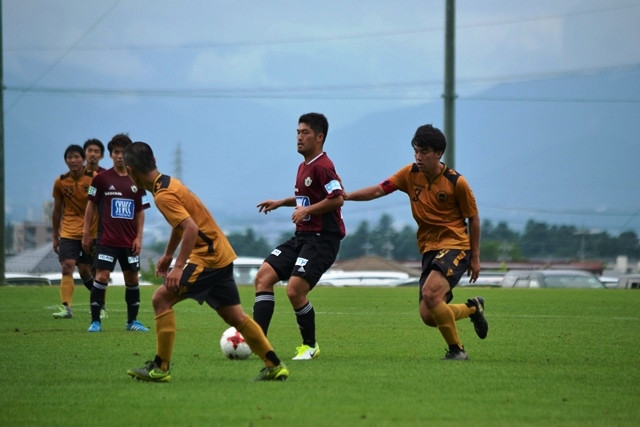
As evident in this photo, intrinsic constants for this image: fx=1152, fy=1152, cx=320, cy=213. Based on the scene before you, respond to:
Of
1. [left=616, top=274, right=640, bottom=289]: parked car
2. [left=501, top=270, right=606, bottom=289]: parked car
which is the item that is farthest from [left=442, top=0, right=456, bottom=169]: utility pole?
[left=616, top=274, right=640, bottom=289]: parked car

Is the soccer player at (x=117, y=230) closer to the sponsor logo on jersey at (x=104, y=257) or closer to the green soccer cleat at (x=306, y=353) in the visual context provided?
the sponsor logo on jersey at (x=104, y=257)

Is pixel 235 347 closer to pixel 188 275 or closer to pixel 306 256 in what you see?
pixel 306 256

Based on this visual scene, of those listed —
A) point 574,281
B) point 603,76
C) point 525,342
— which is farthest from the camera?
point 603,76

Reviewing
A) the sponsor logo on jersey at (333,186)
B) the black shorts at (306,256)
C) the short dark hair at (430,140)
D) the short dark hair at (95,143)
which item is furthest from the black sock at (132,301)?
the short dark hair at (430,140)

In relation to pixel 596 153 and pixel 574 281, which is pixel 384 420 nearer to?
pixel 574 281

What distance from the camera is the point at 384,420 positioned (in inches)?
275

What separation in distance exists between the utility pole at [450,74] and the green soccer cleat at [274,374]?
876 inches

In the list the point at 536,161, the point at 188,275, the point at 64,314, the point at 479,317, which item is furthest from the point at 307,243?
the point at 536,161

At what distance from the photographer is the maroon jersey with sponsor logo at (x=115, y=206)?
46.2ft

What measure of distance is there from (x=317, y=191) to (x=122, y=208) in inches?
160

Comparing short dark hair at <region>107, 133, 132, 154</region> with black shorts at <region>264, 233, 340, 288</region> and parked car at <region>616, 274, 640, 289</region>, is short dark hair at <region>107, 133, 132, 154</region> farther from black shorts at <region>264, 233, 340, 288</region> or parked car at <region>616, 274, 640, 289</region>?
parked car at <region>616, 274, 640, 289</region>

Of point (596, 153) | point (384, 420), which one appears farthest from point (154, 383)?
point (596, 153)

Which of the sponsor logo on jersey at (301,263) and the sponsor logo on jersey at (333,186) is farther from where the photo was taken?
the sponsor logo on jersey at (301,263)

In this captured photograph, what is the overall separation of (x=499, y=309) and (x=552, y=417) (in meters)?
11.0
